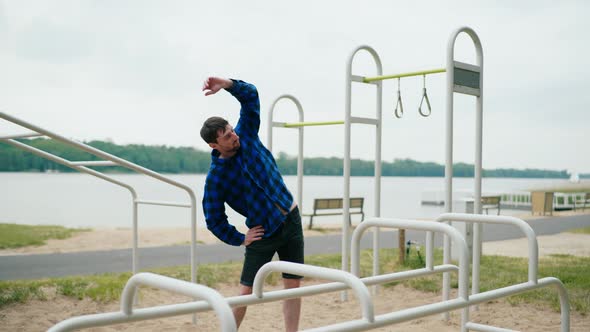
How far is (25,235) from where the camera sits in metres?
11.8

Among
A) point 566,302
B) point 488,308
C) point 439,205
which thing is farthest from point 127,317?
point 439,205

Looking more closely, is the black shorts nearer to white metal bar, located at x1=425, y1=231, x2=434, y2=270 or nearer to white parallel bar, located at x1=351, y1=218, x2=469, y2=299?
white parallel bar, located at x1=351, y1=218, x2=469, y2=299

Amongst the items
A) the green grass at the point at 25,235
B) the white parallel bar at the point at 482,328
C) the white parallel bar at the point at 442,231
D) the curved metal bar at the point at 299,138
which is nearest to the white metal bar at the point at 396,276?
the white parallel bar at the point at 442,231

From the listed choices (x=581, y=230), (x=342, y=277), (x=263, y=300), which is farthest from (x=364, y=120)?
(x=581, y=230)

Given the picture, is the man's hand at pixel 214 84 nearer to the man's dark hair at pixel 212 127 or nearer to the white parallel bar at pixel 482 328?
the man's dark hair at pixel 212 127

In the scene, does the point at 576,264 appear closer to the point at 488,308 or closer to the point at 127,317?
the point at 488,308

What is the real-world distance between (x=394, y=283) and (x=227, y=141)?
11.8 ft

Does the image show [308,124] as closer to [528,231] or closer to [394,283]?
[394,283]

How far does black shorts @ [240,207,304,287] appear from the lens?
3416 millimetres

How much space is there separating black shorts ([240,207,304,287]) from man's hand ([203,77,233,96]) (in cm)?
80

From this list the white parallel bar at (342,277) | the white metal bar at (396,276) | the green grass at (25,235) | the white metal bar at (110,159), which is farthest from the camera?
the green grass at (25,235)

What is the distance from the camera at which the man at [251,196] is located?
10.9 ft

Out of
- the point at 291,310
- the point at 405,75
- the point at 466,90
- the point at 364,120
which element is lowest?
the point at 291,310

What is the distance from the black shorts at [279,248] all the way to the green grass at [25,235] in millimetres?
8217
